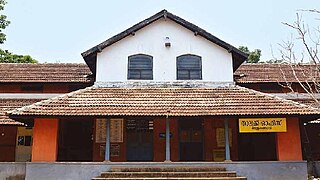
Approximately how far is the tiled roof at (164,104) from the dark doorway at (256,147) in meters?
2.59

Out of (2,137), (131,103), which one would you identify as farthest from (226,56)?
(2,137)

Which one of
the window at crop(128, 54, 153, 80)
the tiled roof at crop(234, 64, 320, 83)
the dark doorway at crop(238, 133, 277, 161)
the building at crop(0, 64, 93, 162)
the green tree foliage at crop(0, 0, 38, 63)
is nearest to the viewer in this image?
the window at crop(128, 54, 153, 80)

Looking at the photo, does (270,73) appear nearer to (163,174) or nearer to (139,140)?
(139,140)

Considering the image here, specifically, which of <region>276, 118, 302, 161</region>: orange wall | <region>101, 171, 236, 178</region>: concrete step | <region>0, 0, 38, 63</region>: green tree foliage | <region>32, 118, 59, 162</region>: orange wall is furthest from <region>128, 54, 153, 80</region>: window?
<region>0, 0, 38, 63</region>: green tree foliage

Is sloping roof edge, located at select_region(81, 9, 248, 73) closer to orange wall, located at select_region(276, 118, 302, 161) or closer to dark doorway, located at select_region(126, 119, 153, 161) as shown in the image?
dark doorway, located at select_region(126, 119, 153, 161)

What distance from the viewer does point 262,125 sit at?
14133mm

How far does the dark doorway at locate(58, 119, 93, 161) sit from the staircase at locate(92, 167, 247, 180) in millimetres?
4064

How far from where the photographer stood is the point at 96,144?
660 inches

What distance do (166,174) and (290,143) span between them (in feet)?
15.8

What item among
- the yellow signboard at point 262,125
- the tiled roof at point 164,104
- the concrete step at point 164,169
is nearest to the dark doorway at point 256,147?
the tiled roof at point 164,104

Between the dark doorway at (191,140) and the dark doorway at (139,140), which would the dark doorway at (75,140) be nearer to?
the dark doorway at (139,140)

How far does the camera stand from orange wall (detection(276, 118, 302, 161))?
552 inches

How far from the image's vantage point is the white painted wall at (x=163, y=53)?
16.4 m

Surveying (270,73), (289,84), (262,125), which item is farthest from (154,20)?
(270,73)
